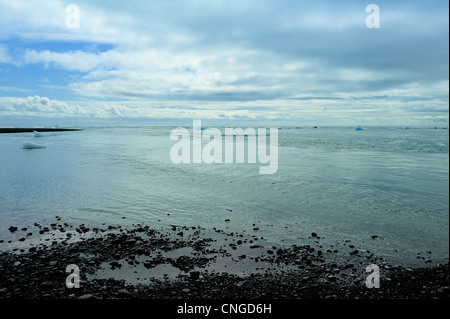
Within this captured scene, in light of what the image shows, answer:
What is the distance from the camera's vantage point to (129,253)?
24.3ft

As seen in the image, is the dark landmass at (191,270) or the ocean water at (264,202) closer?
the dark landmass at (191,270)

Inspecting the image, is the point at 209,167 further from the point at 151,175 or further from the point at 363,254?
the point at 363,254

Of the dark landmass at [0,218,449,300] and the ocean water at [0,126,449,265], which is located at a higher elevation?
the ocean water at [0,126,449,265]

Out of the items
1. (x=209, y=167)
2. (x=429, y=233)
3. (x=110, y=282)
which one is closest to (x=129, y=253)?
(x=110, y=282)

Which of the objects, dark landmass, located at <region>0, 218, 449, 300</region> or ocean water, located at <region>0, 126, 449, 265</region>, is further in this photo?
ocean water, located at <region>0, 126, 449, 265</region>

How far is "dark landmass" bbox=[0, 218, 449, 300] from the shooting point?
18.8ft

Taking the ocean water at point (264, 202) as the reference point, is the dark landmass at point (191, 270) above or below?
below

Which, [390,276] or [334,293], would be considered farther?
[390,276]

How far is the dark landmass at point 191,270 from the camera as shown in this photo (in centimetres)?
573
